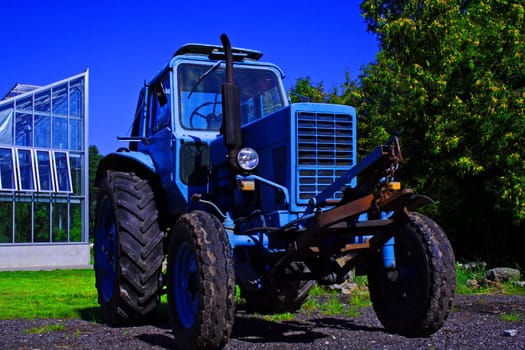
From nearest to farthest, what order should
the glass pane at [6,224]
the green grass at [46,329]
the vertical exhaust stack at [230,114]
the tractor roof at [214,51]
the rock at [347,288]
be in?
the vertical exhaust stack at [230,114] < the green grass at [46,329] < the tractor roof at [214,51] < the rock at [347,288] < the glass pane at [6,224]

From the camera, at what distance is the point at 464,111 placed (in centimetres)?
1509

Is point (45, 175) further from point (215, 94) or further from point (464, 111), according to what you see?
point (215, 94)

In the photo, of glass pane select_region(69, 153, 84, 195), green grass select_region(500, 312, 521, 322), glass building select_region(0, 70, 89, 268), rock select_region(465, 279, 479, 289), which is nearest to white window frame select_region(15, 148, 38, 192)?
glass building select_region(0, 70, 89, 268)

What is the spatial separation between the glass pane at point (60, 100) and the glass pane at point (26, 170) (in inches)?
85.3

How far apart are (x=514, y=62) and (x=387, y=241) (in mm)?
10921

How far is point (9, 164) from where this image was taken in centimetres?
2470

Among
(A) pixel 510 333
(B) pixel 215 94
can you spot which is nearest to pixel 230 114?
(B) pixel 215 94

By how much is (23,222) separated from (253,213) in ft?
68.9

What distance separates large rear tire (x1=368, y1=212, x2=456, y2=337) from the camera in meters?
5.49

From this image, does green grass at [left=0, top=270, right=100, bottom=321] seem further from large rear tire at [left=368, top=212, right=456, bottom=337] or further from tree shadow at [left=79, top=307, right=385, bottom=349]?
large rear tire at [left=368, top=212, right=456, bottom=337]

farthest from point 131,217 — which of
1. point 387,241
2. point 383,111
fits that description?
point 383,111

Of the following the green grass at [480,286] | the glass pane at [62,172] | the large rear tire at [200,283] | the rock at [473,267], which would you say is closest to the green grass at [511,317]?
the green grass at [480,286]

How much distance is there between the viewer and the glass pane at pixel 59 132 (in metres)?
26.3

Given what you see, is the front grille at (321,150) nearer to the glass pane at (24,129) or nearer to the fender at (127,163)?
the fender at (127,163)
